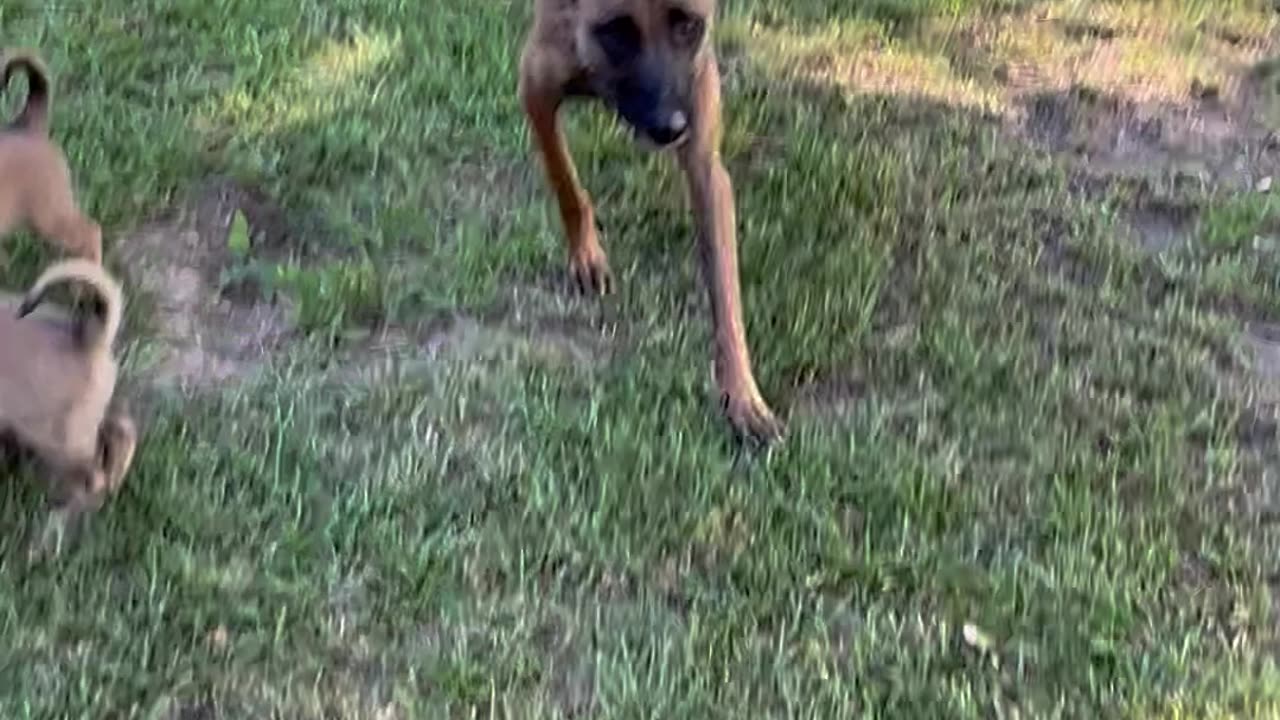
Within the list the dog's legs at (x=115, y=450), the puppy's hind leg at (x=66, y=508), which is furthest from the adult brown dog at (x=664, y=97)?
the puppy's hind leg at (x=66, y=508)

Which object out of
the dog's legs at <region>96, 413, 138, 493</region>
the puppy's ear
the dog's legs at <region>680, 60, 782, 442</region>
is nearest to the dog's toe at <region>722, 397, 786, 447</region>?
the dog's legs at <region>680, 60, 782, 442</region>

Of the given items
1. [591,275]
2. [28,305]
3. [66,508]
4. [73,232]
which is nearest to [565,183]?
[591,275]

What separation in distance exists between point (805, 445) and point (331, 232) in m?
1.49

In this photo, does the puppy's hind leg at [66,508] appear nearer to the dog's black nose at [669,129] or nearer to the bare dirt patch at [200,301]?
the bare dirt patch at [200,301]

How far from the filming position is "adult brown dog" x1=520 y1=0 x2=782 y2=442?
363 centimetres

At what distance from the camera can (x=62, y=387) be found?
3.18m

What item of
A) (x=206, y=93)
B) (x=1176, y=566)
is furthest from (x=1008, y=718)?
(x=206, y=93)

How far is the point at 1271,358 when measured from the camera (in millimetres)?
4008

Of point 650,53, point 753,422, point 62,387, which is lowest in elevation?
point 753,422

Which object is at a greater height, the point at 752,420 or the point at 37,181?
the point at 37,181

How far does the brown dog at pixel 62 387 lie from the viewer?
3154 mm

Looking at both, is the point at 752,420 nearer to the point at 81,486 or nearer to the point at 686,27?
the point at 686,27

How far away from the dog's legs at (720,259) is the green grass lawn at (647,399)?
0.08 metres

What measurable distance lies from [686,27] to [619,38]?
0.15 metres
